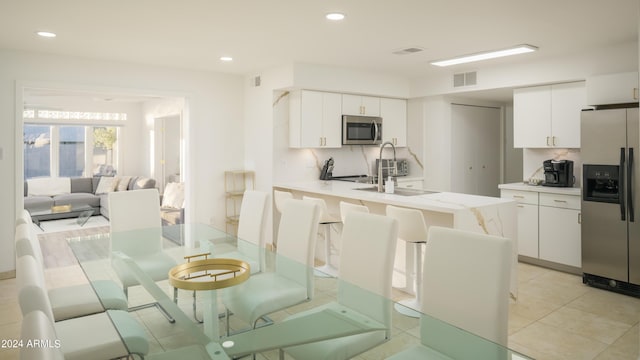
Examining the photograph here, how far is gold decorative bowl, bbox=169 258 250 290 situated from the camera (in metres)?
2.09

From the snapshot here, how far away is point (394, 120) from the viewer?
6488 mm

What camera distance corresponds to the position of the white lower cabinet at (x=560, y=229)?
15.1 ft

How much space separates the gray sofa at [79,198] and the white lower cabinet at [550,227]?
261 inches

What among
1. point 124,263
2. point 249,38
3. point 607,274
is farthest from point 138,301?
point 607,274

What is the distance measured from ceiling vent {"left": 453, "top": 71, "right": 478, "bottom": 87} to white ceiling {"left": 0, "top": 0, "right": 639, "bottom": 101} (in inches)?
20.4

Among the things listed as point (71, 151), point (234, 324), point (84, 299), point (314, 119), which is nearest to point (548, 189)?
point (314, 119)

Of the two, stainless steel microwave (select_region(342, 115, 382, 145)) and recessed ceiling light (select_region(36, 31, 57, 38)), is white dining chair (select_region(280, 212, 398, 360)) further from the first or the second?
stainless steel microwave (select_region(342, 115, 382, 145))

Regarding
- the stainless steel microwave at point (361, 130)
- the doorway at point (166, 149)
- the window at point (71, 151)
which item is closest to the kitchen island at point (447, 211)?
the stainless steel microwave at point (361, 130)

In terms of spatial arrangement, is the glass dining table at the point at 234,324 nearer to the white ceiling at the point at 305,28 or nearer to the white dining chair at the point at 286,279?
the white dining chair at the point at 286,279

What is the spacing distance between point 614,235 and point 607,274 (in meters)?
0.38

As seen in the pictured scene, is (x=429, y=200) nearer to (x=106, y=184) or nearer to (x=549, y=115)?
(x=549, y=115)

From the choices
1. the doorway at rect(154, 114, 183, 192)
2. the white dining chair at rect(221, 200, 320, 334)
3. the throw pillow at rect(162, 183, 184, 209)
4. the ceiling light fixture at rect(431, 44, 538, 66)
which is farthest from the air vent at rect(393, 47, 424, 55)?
the doorway at rect(154, 114, 183, 192)

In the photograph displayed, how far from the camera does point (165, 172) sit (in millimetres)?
9664

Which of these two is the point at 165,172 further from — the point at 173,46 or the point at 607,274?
the point at 607,274
